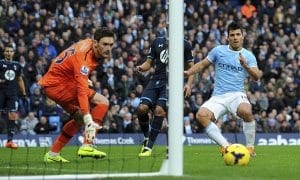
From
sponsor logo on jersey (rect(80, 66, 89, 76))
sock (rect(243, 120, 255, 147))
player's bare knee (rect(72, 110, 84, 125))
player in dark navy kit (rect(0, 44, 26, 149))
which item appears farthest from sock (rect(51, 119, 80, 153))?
player in dark navy kit (rect(0, 44, 26, 149))

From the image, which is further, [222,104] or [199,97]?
[199,97]

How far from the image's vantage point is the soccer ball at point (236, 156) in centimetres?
1393

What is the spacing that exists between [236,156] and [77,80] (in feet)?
9.24

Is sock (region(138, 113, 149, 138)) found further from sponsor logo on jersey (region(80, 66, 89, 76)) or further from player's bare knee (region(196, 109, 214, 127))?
sponsor logo on jersey (region(80, 66, 89, 76))

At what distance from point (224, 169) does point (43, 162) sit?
3530mm

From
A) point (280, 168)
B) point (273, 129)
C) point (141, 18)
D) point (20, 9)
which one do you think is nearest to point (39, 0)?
point (20, 9)

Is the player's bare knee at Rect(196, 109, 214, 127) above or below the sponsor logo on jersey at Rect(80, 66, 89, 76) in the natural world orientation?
below

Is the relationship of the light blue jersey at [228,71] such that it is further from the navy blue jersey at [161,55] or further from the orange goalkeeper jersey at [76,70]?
the orange goalkeeper jersey at [76,70]

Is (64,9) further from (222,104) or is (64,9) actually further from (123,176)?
(123,176)

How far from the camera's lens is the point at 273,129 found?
99.8ft

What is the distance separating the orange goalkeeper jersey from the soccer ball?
7.73 ft

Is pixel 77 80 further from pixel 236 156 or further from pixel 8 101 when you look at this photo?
pixel 8 101

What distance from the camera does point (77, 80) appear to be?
14188mm

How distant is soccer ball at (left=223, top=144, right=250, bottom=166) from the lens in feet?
45.7
